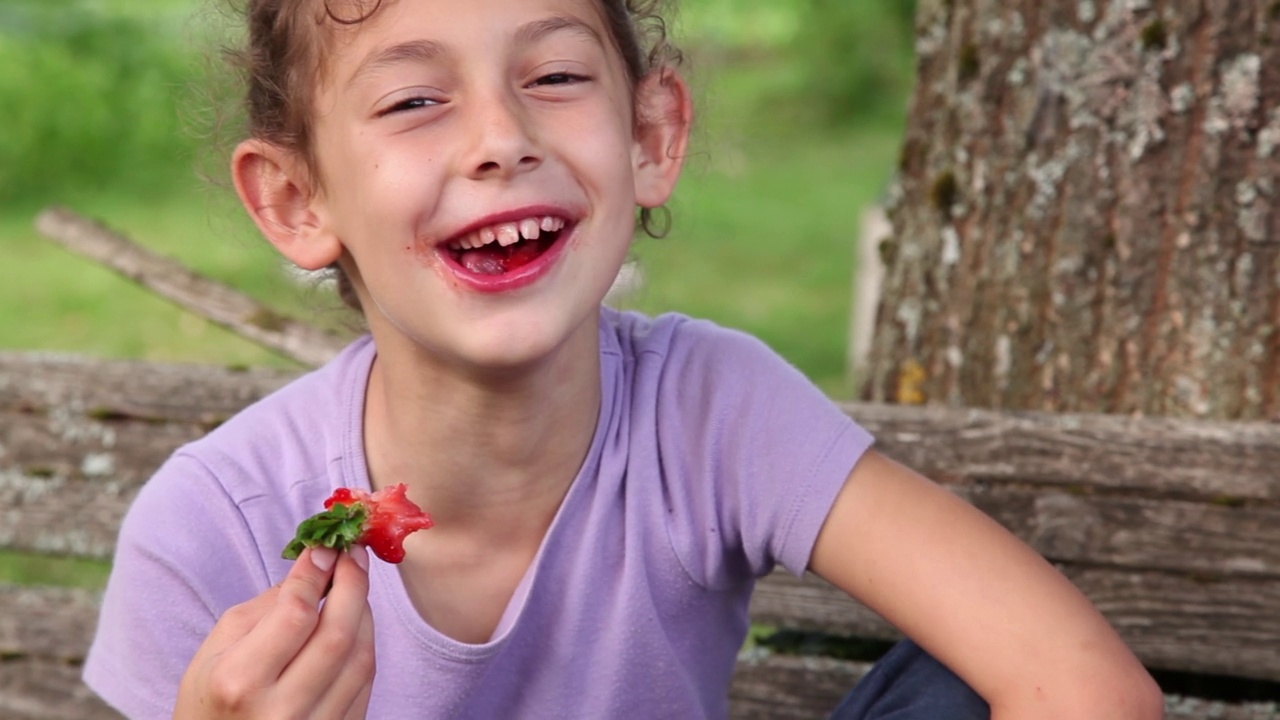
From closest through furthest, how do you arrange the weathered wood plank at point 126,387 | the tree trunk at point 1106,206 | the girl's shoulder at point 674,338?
the girl's shoulder at point 674,338
the tree trunk at point 1106,206
the weathered wood plank at point 126,387

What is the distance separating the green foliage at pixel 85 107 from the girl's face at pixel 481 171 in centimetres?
716

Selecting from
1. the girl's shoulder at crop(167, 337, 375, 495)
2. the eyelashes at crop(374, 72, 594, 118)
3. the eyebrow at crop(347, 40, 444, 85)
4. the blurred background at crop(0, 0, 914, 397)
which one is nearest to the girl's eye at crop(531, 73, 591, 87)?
the eyelashes at crop(374, 72, 594, 118)

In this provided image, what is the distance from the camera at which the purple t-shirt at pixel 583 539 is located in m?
2.05

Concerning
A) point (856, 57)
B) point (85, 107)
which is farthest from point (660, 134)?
point (856, 57)

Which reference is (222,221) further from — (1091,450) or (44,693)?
(1091,450)

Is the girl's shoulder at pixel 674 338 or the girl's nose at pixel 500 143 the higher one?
the girl's nose at pixel 500 143

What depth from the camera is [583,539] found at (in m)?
2.15

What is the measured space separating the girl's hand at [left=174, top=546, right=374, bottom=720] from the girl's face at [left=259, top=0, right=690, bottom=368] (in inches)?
13.7

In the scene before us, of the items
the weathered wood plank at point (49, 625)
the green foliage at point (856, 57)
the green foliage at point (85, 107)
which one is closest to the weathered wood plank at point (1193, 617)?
the weathered wood plank at point (49, 625)

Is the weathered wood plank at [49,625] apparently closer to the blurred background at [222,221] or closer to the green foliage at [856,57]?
the blurred background at [222,221]

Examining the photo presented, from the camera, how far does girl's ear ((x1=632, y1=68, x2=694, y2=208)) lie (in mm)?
2246

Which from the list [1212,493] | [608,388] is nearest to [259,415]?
[608,388]

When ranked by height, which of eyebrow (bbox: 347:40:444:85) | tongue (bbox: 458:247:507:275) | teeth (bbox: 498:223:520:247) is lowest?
tongue (bbox: 458:247:507:275)

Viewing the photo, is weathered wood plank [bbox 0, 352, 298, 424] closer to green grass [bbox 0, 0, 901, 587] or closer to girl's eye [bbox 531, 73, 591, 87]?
girl's eye [bbox 531, 73, 591, 87]
